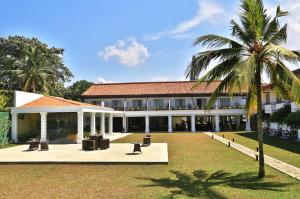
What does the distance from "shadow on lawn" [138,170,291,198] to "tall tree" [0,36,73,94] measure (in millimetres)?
31069

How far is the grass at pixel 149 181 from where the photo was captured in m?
9.73

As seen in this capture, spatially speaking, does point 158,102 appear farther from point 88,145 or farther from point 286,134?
point 88,145

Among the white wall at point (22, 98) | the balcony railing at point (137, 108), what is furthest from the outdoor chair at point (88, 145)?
the balcony railing at point (137, 108)

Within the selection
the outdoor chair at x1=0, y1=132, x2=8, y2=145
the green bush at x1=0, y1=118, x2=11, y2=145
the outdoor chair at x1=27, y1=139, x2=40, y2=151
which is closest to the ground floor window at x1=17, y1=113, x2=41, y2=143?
the green bush at x1=0, y1=118, x2=11, y2=145

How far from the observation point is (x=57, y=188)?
10.6 meters

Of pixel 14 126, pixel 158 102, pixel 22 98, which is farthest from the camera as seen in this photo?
pixel 158 102

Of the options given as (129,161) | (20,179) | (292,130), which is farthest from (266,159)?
(292,130)

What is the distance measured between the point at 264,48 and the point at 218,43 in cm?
146

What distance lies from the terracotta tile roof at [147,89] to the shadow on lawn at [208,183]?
32.5 m

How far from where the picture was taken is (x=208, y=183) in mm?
11008

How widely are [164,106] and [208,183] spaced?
113ft

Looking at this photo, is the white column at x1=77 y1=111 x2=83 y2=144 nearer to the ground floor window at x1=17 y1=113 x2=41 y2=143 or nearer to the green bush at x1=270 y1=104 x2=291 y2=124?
the ground floor window at x1=17 y1=113 x2=41 y2=143

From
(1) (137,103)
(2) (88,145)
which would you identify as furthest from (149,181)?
(1) (137,103)

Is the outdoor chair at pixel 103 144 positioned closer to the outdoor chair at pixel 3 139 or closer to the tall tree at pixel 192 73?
the outdoor chair at pixel 3 139
